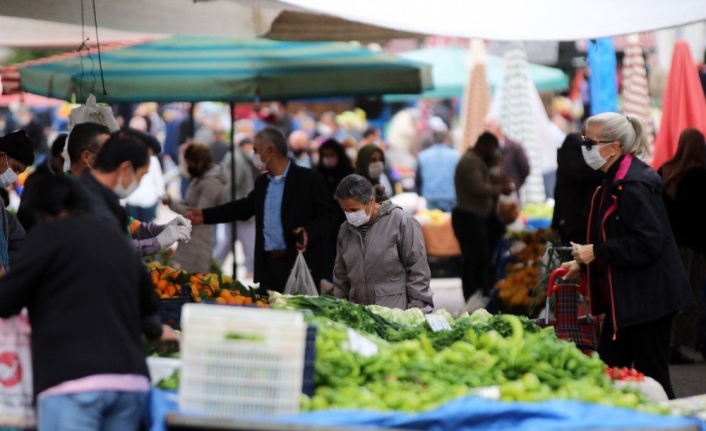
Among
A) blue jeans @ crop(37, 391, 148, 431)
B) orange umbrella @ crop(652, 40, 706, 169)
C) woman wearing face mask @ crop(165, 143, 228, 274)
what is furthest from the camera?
woman wearing face mask @ crop(165, 143, 228, 274)

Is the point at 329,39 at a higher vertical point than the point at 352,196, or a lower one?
higher

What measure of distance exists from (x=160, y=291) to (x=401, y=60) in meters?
4.57

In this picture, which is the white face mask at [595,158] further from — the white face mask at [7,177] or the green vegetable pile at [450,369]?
the white face mask at [7,177]

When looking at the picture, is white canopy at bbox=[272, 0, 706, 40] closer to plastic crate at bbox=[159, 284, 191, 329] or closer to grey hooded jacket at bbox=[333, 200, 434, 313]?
grey hooded jacket at bbox=[333, 200, 434, 313]

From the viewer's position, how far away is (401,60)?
11742 millimetres

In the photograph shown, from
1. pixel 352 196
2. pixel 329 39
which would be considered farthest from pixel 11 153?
pixel 329 39

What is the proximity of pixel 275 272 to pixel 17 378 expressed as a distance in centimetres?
431

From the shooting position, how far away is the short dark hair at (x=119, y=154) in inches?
194

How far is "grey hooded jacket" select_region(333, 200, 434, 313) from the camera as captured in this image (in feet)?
24.9

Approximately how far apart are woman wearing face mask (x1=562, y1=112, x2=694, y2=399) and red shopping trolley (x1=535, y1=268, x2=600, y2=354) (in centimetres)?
51

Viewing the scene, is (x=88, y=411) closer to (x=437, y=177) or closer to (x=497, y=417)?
(x=497, y=417)

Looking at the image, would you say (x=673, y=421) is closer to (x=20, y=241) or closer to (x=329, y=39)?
(x=20, y=241)

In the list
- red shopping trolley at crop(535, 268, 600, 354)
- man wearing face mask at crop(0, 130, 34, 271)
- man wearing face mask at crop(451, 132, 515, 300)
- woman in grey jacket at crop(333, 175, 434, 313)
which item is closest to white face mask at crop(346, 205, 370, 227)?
woman in grey jacket at crop(333, 175, 434, 313)

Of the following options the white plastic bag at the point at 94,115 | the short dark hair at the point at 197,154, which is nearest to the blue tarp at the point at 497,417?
the white plastic bag at the point at 94,115
